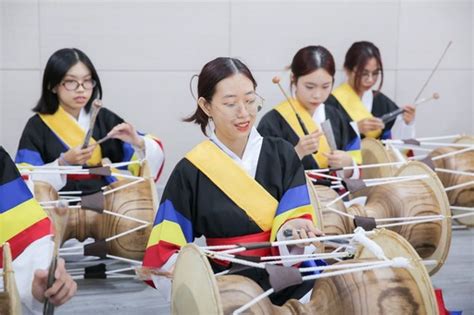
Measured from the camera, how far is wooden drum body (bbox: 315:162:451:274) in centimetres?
293

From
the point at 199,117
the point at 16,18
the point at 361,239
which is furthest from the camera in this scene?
the point at 16,18

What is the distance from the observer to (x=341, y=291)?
1.90 metres

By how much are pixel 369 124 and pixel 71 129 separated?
1.59 m

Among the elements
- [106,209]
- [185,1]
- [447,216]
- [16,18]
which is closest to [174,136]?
[185,1]

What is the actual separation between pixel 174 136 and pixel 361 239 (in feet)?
8.77

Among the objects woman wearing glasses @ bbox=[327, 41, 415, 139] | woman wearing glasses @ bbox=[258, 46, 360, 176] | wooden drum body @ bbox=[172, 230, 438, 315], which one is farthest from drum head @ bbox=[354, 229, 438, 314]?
woman wearing glasses @ bbox=[327, 41, 415, 139]

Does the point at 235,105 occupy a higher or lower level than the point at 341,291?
higher

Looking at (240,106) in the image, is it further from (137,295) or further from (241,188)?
(137,295)

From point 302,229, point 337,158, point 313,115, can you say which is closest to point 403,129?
point 313,115

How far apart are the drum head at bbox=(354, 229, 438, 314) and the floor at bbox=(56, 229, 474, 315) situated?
1089mm

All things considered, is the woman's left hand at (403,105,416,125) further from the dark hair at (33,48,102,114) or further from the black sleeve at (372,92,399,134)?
the dark hair at (33,48,102,114)

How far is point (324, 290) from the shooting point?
1.95 metres

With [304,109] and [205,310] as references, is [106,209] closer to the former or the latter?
[304,109]

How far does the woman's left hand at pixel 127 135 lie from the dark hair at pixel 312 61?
2.51 ft
